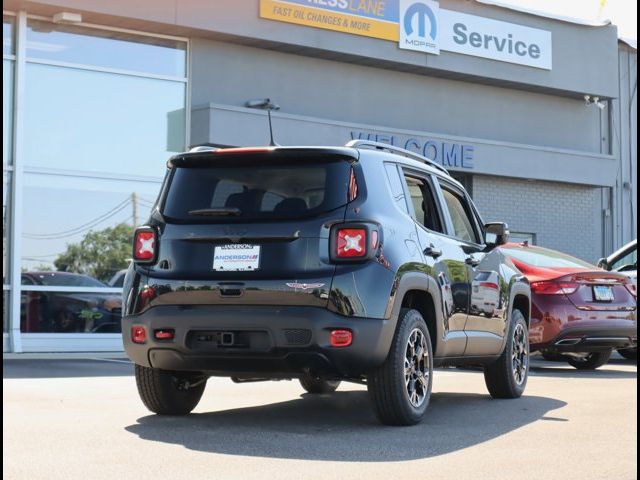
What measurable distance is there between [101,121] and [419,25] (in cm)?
649

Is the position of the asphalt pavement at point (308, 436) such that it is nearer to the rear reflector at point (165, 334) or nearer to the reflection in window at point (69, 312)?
the rear reflector at point (165, 334)

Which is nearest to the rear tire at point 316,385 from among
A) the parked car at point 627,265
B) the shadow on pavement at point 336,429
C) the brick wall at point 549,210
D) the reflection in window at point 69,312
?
the shadow on pavement at point 336,429

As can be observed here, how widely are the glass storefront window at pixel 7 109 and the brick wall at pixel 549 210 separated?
9515 mm

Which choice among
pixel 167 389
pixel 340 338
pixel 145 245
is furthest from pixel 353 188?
pixel 167 389

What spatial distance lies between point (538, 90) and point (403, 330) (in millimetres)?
17238

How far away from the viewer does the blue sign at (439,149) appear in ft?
68.1

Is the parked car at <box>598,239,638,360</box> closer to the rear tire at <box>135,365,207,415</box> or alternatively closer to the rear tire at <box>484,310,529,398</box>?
the rear tire at <box>484,310,529,398</box>

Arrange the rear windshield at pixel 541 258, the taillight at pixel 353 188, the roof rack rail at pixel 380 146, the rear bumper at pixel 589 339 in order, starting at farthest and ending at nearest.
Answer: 1. the rear windshield at pixel 541 258
2. the rear bumper at pixel 589 339
3. the roof rack rail at pixel 380 146
4. the taillight at pixel 353 188

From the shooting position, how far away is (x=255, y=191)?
7336mm

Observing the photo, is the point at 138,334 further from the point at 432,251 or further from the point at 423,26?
the point at 423,26

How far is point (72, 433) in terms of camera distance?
6.95 metres

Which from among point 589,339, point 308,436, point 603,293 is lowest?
point 308,436

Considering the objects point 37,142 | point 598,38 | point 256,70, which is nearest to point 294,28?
point 256,70

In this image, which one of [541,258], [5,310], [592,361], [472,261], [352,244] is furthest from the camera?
[5,310]
